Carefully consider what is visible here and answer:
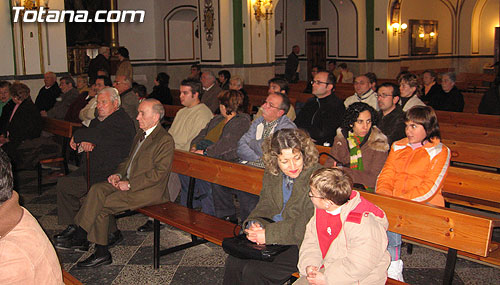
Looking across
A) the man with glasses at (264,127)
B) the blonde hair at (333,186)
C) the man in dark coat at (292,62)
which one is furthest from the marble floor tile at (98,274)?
the man in dark coat at (292,62)

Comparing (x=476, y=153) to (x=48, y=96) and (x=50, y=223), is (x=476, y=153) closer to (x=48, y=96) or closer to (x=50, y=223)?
(x=50, y=223)

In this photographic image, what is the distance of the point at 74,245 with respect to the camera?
484cm

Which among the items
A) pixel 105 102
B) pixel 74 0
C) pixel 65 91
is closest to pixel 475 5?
pixel 74 0

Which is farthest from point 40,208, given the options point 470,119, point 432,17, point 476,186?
point 432,17

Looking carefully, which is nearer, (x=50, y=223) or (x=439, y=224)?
(x=439, y=224)

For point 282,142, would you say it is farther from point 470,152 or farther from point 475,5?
point 475,5

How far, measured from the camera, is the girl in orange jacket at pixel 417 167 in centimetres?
354

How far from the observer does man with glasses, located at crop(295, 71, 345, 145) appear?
18.6 feet

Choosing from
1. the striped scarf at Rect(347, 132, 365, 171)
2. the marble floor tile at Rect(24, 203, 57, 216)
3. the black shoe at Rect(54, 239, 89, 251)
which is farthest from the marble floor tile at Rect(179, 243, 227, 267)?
the marble floor tile at Rect(24, 203, 57, 216)

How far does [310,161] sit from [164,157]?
164cm

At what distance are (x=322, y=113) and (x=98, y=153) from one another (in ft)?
7.71

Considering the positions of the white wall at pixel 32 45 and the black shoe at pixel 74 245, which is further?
the white wall at pixel 32 45

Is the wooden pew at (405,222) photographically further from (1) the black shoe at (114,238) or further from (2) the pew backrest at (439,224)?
(1) the black shoe at (114,238)

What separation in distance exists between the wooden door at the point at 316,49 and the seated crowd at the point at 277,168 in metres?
13.7
